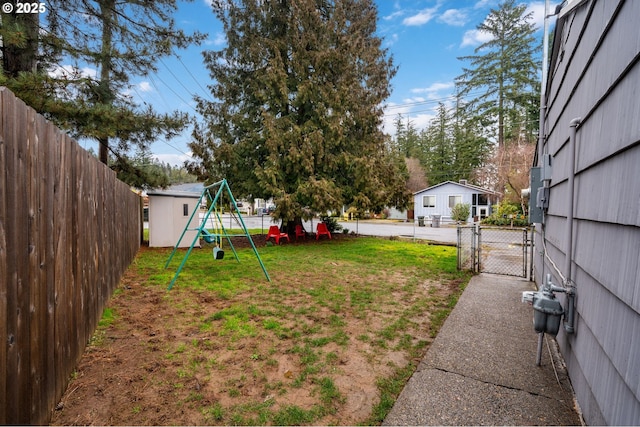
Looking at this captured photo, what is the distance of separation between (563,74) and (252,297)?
Answer: 4.64m

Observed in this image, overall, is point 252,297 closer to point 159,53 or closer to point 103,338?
point 103,338

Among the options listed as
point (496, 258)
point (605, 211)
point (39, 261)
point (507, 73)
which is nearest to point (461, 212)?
point (507, 73)

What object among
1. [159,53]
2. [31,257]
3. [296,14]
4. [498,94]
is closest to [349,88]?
[296,14]

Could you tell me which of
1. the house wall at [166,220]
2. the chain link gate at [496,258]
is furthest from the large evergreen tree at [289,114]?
the chain link gate at [496,258]

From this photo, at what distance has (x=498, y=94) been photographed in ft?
86.1

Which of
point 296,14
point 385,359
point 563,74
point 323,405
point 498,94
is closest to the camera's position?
point 323,405

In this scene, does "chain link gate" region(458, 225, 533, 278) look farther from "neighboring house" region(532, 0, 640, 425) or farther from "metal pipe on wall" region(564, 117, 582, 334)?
"neighboring house" region(532, 0, 640, 425)

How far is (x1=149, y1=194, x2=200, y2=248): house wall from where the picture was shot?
995cm

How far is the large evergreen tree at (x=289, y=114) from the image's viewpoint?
33.8ft

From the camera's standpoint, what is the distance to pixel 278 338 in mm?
3258

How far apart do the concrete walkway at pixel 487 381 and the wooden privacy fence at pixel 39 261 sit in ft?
6.77

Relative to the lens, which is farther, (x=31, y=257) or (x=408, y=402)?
(x=408, y=402)

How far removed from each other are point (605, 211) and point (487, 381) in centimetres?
159

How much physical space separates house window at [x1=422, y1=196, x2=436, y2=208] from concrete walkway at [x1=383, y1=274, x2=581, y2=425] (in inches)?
880
